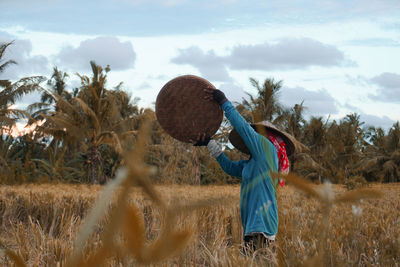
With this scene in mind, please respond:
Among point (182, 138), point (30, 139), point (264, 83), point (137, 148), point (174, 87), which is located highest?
point (264, 83)

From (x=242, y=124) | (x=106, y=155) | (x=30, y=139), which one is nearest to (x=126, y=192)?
(x=242, y=124)

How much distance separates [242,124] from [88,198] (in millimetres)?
3590

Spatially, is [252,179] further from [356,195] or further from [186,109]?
[356,195]

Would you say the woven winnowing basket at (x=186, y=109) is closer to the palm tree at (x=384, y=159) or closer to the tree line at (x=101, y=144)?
the tree line at (x=101, y=144)

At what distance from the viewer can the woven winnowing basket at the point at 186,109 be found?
253 centimetres

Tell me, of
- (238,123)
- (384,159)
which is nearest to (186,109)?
(238,123)

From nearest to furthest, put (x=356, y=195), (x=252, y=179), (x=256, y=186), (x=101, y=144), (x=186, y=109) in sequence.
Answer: (x=356, y=195) → (x=186, y=109) → (x=252, y=179) → (x=256, y=186) → (x=101, y=144)

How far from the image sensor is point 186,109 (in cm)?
256

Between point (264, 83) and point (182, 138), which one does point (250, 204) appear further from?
point (264, 83)

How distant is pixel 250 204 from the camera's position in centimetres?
303

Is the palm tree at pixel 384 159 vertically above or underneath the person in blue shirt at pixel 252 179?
underneath

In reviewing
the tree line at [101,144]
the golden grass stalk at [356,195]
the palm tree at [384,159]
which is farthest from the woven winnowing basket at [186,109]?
the palm tree at [384,159]

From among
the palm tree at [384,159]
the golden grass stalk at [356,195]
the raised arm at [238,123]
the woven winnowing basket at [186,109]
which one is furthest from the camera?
the palm tree at [384,159]

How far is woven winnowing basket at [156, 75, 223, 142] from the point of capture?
2.53 m
